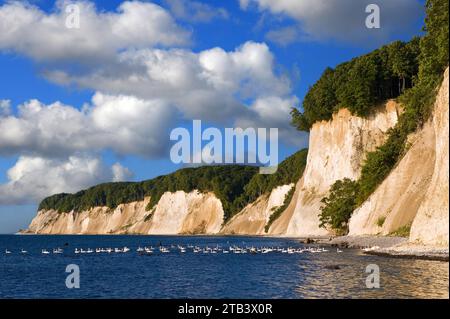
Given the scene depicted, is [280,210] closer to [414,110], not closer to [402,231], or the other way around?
[414,110]

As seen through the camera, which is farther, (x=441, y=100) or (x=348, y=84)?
(x=348, y=84)

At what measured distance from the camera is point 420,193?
56562 mm

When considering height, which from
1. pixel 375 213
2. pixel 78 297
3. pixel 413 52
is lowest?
pixel 78 297

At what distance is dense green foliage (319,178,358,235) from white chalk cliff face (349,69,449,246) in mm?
6427

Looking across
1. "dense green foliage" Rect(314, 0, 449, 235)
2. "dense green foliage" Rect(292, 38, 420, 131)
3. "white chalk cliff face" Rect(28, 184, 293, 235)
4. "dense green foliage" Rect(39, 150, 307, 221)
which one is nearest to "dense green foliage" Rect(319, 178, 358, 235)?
"dense green foliage" Rect(314, 0, 449, 235)

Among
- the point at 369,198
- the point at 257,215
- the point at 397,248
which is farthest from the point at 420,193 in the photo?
the point at 257,215

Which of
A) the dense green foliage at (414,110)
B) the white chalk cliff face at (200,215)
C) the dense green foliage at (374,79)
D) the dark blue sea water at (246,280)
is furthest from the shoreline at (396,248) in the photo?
the white chalk cliff face at (200,215)

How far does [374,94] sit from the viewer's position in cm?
8769

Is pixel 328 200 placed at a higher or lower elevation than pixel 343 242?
higher

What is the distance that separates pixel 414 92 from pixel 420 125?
6.51 metres

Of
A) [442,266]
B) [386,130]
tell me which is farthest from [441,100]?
[386,130]

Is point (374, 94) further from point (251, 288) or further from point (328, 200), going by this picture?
point (251, 288)

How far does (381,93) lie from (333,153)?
1313cm
